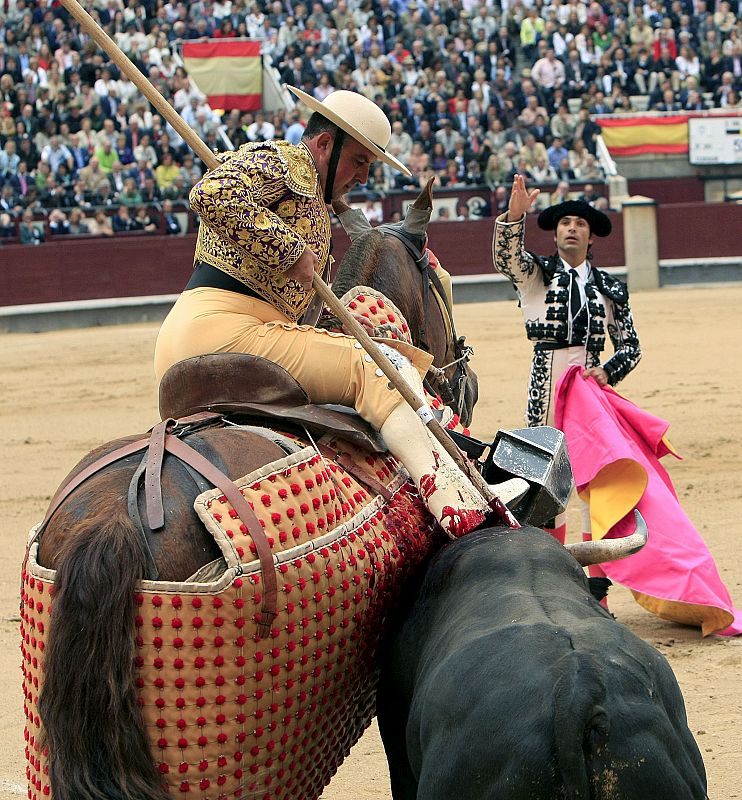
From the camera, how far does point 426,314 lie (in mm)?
3631

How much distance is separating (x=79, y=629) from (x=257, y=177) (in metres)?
1.03

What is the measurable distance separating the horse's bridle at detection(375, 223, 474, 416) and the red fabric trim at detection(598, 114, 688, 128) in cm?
1590

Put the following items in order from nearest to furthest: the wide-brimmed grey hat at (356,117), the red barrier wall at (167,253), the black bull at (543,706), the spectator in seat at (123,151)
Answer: the black bull at (543,706) < the wide-brimmed grey hat at (356,117) < the red barrier wall at (167,253) < the spectator in seat at (123,151)

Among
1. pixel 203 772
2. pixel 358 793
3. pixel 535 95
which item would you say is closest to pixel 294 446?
pixel 203 772

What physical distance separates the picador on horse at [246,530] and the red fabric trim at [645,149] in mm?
16611

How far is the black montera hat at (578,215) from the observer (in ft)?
15.6

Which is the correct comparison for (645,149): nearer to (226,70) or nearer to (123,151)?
(226,70)

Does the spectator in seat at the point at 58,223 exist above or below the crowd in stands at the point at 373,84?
below

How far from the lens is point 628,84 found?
65.0ft

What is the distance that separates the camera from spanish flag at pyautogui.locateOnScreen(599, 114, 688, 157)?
1894cm

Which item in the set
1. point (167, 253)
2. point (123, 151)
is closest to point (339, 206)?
point (167, 253)

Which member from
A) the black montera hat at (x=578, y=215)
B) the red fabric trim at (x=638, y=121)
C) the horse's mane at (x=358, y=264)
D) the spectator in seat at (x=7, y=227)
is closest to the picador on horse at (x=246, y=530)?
the horse's mane at (x=358, y=264)

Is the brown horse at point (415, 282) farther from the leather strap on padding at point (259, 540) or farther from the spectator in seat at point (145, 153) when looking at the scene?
the spectator in seat at point (145, 153)

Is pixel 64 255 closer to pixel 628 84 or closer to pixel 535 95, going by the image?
pixel 535 95
